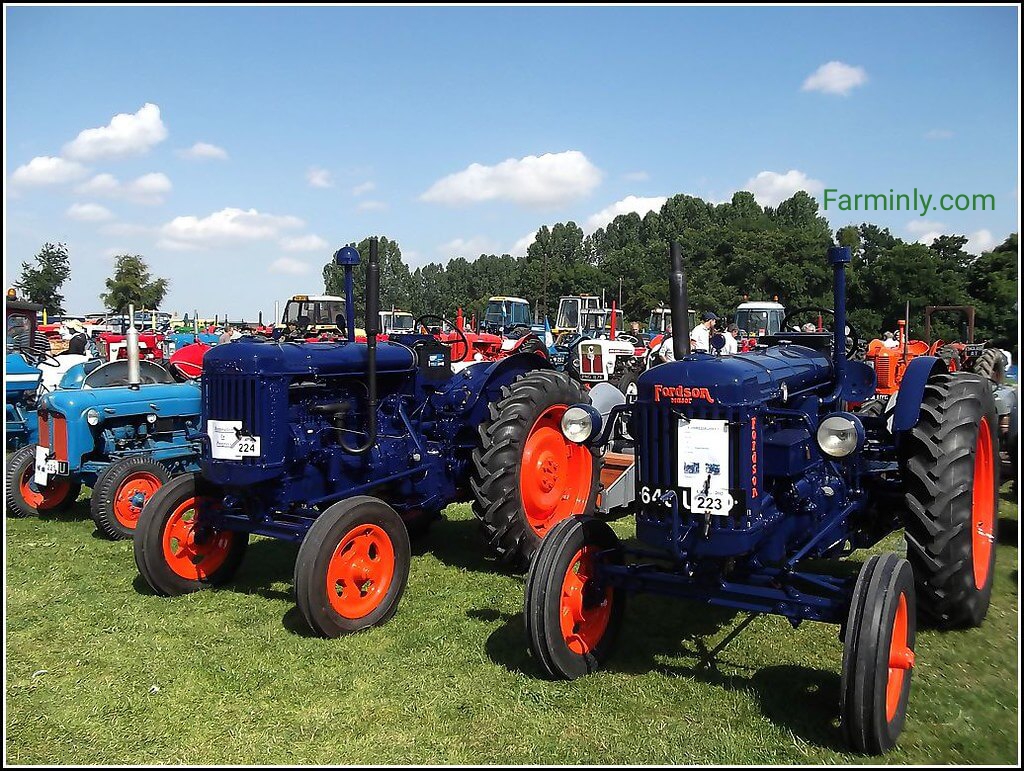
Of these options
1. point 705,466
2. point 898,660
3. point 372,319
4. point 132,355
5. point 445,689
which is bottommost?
point 445,689

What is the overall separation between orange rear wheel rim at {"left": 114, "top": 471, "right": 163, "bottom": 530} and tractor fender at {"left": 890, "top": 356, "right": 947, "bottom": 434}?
564 centimetres

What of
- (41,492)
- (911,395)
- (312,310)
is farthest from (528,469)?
(312,310)

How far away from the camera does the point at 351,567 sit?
430 cm

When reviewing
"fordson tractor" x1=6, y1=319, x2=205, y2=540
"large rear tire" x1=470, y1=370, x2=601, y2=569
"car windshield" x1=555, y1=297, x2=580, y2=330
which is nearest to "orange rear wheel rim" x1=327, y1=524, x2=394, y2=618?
"large rear tire" x1=470, y1=370, x2=601, y2=569

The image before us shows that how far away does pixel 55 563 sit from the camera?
5773 mm

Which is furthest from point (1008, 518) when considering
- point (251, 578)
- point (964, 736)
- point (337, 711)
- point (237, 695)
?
point (251, 578)

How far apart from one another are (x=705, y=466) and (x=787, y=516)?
601mm

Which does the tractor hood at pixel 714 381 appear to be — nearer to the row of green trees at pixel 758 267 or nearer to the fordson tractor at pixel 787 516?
the fordson tractor at pixel 787 516

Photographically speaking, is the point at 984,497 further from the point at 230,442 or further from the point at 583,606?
the point at 230,442

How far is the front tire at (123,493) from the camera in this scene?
636 cm

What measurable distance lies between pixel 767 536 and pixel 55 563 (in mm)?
5179

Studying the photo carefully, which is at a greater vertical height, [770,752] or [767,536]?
[767,536]

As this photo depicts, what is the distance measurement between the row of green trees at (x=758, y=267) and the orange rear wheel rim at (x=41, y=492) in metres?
9.92

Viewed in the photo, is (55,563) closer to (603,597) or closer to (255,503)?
(255,503)
